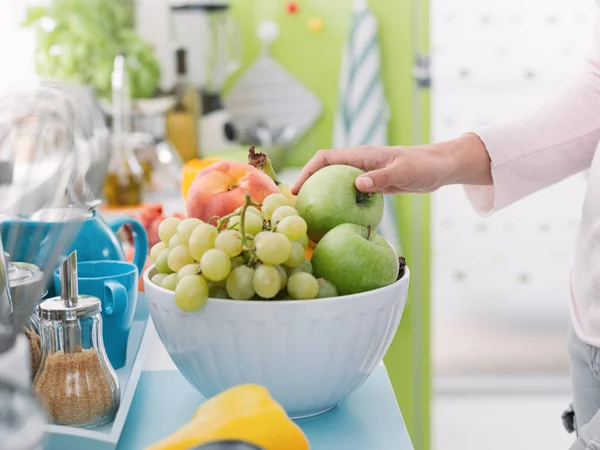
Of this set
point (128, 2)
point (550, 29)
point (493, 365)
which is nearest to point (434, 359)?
point (493, 365)

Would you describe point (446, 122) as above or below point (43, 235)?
below

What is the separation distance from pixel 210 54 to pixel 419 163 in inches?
74.0

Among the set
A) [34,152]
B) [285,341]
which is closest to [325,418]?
[285,341]

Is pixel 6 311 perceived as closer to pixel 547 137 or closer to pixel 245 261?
pixel 245 261

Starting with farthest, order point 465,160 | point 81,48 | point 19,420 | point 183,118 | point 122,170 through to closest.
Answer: point 183,118
point 81,48
point 122,170
point 465,160
point 19,420

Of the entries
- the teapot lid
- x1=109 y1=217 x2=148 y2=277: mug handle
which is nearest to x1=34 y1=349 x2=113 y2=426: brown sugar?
the teapot lid

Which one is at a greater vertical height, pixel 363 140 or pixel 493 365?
pixel 363 140

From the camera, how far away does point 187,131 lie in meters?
2.58

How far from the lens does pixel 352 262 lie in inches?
28.0

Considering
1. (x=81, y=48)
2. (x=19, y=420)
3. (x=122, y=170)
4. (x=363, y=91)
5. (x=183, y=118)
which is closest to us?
(x=19, y=420)

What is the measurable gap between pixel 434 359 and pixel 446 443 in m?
0.45

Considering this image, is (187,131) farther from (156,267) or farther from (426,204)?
(156,267)

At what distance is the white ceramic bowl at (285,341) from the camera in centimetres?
68

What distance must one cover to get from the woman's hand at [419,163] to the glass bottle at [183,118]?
1598 millimetres
